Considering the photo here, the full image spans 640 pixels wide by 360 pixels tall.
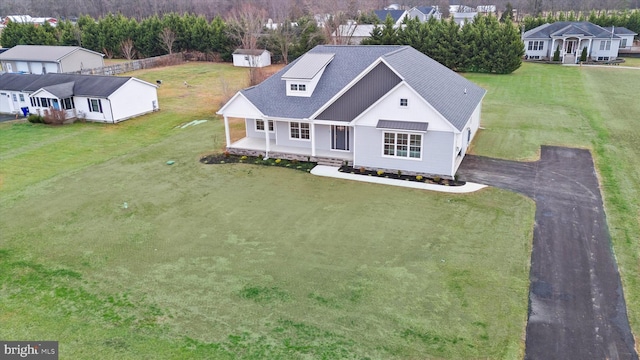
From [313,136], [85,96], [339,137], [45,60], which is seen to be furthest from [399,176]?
[45,60]

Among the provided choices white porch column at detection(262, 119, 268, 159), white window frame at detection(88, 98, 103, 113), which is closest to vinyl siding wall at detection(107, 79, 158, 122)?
white window frame at detection(88, 98, 103, 113)

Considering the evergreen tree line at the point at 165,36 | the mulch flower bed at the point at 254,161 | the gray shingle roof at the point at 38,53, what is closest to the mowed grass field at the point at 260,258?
the mulch flower bed at the point at 254,161

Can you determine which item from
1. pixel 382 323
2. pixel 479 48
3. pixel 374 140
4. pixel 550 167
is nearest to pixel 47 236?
pixel 382 323

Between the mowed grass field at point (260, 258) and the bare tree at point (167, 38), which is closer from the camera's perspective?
the mowed grass field at point (260, 258)

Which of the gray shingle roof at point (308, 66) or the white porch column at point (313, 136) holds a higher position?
the gray shingle roof at point (308, 66)

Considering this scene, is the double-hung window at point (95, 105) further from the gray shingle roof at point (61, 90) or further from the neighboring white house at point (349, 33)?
the neighboring white house at point (349, 33)

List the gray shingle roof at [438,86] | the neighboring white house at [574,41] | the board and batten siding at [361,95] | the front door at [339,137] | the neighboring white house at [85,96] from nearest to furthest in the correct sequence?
the gray shingle roof at [438,86], the board and batten siding at [361,95], the front door at [339,137], the neighboring white house at [85,96], the neighboring white house at [574,41]
